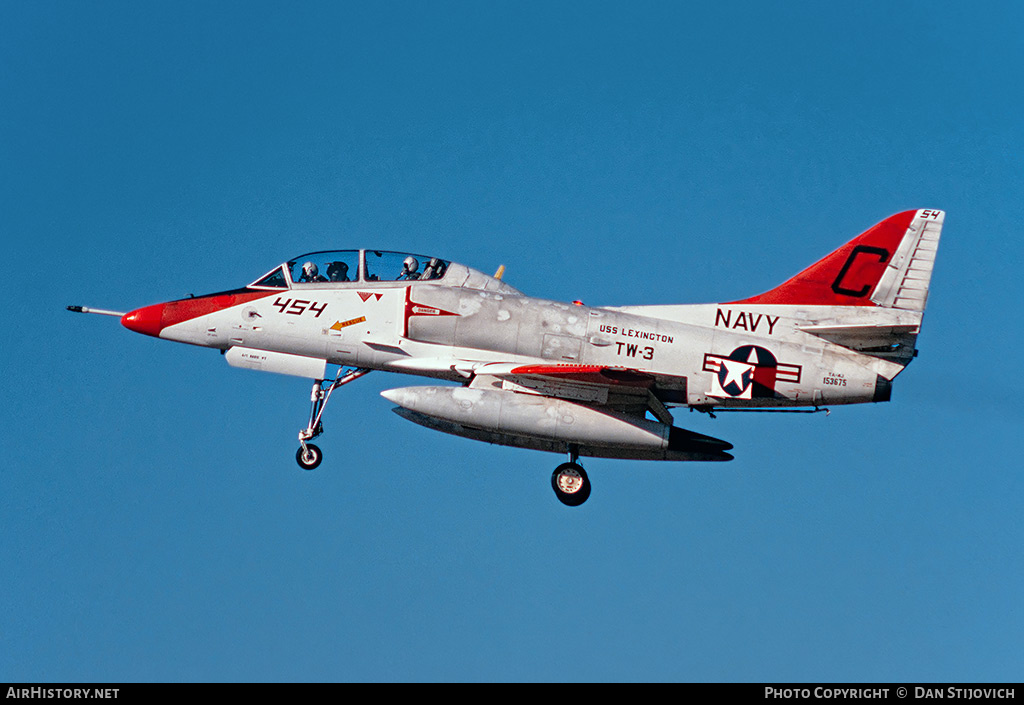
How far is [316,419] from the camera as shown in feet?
73.5

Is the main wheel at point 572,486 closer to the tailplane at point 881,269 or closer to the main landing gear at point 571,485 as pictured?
the main landing gear at point 571,485

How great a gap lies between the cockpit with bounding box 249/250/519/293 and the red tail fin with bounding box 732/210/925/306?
4.86 meters

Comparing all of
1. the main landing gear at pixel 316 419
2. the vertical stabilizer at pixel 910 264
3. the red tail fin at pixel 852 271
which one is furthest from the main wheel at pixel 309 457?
the vertical stabilizer at pixel 910 264

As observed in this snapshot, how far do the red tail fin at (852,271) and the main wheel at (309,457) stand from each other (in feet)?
26.1

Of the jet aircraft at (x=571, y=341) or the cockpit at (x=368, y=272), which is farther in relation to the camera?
the cockpit at (x=368, y=272)

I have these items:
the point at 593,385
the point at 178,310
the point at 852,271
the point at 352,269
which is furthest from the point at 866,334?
the point at 178,310

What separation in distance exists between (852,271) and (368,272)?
806 cm

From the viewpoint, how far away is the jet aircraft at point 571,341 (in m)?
21.3

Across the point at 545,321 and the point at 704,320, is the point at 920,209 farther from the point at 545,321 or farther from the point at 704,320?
the point at 545,321

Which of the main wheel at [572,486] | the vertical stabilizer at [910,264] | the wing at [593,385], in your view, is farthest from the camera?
the main wheel at [572,486]

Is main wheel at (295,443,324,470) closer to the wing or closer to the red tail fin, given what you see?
the wing

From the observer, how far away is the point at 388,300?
867 inches

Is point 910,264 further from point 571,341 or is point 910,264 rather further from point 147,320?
point 147,320

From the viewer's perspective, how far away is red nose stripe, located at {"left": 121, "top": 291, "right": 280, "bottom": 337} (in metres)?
22.5
